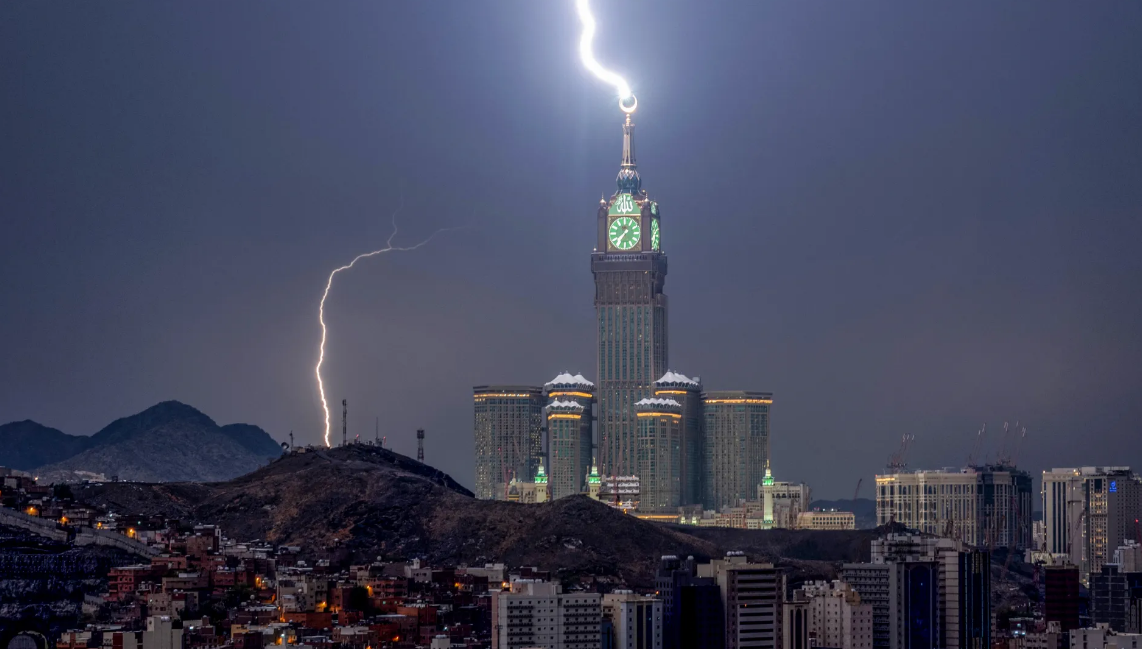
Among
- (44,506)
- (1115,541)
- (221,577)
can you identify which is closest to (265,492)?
(44,506)

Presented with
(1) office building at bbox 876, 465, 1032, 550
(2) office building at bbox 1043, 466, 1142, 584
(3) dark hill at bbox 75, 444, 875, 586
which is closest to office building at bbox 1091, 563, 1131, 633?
(3) dark hill at bbox 75, 444, 875, 586

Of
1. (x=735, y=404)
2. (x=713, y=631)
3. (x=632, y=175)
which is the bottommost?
(x=713, y=631)

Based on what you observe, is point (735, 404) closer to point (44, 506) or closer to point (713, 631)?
point (44, 506)

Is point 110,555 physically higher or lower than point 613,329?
lower

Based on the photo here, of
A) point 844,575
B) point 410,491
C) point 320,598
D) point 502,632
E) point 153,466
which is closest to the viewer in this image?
point 502,632

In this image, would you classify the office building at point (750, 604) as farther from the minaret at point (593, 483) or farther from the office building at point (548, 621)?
the minaret at point (593, 483)

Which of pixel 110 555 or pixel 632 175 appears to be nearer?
pixel 110 555

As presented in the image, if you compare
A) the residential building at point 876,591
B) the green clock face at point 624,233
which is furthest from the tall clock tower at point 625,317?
the residential building at point 876,591
